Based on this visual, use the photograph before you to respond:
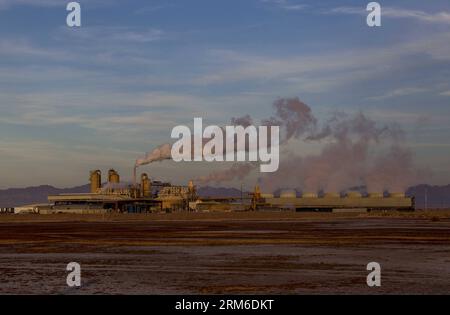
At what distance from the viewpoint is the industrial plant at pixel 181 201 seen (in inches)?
6914

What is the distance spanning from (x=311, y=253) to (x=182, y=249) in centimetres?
902

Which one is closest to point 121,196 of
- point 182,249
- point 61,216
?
point 61,216


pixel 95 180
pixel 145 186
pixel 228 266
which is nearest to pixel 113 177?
pixel 95 180

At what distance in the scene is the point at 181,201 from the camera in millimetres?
180375

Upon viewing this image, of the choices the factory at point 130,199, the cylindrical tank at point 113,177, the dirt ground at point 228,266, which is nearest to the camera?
the dirt ground at point 228,266

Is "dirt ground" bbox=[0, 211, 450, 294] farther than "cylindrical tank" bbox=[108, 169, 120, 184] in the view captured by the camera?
No

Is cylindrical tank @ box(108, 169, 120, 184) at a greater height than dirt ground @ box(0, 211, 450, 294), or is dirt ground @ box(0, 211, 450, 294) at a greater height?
cylindrical tank @ box(108, 169, 120, 184)

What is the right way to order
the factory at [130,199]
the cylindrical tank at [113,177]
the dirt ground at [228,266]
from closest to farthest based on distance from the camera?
1. the dirt ground at [228,266]
2. the factory at [130,199]
3. the cylindrical tank at [113,177]

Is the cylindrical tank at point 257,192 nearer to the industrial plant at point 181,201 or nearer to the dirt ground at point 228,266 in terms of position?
the industrial plant at point 181,201

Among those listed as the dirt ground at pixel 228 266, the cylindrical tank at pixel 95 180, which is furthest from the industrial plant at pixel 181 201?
the dirt ground at pixel 228 266

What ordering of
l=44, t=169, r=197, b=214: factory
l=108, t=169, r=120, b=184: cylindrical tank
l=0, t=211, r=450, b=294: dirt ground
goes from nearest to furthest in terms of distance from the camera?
1. l=0, t=211, r=450, b=294: dirt ground
2. l=44, t=169, r=197, b=214: factory
3. l=108, t=169, r=120, b=184: cylindrical tank

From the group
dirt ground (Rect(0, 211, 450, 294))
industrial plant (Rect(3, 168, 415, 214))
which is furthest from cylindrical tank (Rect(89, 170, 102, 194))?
dirt ground (Rect(0, 211, 450, 294))

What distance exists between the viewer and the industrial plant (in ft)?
576

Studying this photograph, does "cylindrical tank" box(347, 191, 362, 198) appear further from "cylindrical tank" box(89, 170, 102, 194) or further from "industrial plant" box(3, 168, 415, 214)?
"cylindrical tank" box(89, 170, 102, 194)
